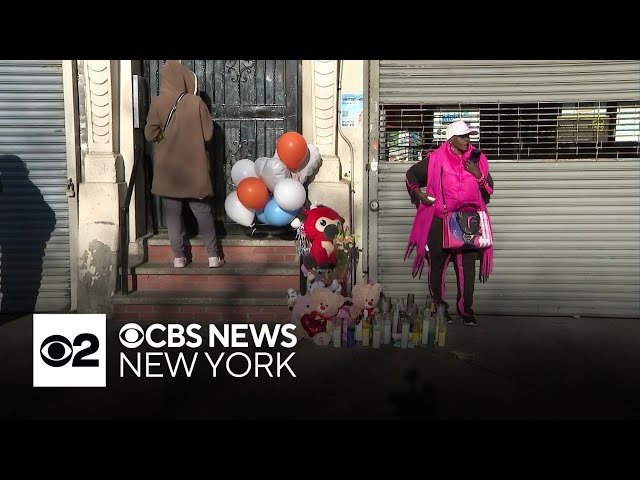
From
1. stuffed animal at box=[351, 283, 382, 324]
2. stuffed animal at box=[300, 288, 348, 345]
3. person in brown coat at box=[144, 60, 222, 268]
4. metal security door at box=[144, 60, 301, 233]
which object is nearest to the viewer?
stuffed animal at box=[300, 288, 348, 345]

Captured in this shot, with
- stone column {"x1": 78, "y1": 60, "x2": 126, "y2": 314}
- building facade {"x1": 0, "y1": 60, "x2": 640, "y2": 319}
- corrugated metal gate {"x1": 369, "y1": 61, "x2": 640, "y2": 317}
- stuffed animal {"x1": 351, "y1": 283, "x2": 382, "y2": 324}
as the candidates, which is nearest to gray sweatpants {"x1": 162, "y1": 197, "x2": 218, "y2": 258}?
building facade {"x1": 0, "y1": 60, "x2": 640, "y2": 319}

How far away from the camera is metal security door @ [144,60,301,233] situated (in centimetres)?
715

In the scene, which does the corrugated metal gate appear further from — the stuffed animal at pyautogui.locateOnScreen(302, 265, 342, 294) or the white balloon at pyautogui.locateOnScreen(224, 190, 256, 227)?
the white balloon at pyautogui.locateOnScreen(224, 190, 256, 227)

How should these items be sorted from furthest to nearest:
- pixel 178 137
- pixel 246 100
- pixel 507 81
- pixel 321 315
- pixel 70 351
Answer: pixel 246 100, pixel 507 81, pixel 178 137, pixel 321 315, pixel 70 351

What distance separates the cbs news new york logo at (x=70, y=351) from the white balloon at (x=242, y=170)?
1840 millimetres

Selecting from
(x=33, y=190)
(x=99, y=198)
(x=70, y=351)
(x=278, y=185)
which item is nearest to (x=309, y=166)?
(x=278, y=185)

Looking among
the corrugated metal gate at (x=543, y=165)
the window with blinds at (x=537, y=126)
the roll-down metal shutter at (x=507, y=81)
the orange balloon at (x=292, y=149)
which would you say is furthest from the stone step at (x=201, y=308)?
the roll-down metal shutter at (x=507, y=81)

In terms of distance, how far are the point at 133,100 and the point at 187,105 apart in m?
0.77

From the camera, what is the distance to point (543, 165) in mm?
6848

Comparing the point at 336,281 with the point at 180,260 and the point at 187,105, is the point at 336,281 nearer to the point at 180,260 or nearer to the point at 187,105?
the point at 180,260

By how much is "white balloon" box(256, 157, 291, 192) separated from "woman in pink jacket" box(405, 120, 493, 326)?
3.97ft

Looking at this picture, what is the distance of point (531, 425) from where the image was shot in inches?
171

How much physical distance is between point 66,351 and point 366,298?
99.6 inches

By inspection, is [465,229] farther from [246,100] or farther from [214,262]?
[246,100]
